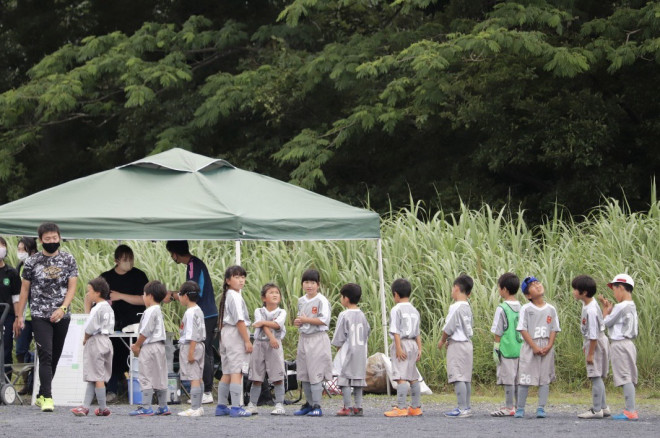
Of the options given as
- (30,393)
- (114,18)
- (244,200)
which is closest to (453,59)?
(244,200)

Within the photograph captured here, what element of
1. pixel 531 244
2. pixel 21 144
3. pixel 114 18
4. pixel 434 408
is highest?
pixel 114 18

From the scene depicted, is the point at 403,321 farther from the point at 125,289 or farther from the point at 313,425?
the point at 125,289

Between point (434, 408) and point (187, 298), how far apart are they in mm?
2886

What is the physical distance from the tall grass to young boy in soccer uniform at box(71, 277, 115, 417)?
11.7 ft

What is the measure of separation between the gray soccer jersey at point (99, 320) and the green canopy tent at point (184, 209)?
1.24 metres

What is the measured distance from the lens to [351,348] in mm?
10578

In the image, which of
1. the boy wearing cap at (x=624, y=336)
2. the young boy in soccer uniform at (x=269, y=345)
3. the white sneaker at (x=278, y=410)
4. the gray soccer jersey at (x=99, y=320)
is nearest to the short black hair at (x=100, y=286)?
the gray soccer jersey at (x=99, y=320)

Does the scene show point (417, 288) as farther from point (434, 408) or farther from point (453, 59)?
point (453, 59)

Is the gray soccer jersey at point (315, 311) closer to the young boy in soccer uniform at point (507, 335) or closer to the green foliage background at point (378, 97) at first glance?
the young boy in soccer uniform at point (507, 335)

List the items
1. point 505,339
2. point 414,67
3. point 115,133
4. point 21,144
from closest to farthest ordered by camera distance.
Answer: point 505,339, point 414,67, point 21,144, point 115,133

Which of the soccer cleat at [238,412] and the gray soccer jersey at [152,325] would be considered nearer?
the gray soccer jersey at [152,325]

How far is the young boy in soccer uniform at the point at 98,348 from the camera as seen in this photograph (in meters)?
10.5

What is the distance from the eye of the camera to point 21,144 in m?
25.8

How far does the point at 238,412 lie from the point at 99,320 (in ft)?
5.02
